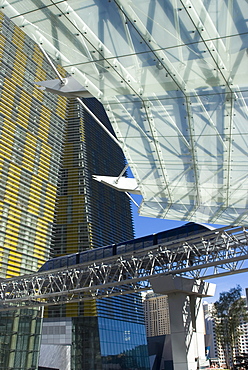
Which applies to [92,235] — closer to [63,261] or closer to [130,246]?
[63,261]

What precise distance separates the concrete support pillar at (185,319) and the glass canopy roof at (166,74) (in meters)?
13.7

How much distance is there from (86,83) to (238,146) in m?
4.82

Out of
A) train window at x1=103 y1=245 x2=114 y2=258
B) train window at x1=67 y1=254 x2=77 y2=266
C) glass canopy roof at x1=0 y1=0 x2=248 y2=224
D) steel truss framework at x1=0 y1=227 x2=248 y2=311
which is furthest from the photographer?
train window at x1=67 y1=254 x2=77 y2=266

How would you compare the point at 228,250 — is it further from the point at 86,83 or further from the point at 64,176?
the point at 64,176

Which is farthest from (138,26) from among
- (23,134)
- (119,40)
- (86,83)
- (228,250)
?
(23,134)

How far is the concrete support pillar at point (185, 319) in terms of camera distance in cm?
2558

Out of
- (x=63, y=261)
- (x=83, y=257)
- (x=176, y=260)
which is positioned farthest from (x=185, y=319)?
(x=63, y=261)

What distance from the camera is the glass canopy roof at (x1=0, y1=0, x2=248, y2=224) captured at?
8.04 m

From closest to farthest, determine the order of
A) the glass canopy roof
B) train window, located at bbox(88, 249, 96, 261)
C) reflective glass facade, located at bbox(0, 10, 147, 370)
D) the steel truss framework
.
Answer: the glass canopy roof, the steel truss framework, train window, located at bbox(88, 249, 96, 261), reflective glass facade, located at bbox(0, 10, 147, 370)

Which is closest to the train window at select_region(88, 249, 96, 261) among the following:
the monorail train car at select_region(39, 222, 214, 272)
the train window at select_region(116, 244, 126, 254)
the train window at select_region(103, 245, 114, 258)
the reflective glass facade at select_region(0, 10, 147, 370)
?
the monorail train car at select_region(39, 222, 214, 272)

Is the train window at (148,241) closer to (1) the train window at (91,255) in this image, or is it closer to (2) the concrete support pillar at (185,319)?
(2) the concrete support pillar at (185,319)

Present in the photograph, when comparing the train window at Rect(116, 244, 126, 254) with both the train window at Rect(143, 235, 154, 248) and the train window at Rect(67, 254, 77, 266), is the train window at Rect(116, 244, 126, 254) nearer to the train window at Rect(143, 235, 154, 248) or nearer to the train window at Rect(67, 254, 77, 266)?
the train window at Rect(143, 235, 154, 248)

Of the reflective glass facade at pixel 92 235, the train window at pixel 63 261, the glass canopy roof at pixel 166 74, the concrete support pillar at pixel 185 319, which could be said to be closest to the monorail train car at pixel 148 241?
the train window at pixel 63 261

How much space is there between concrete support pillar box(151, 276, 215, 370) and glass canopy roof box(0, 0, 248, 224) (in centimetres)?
1370
